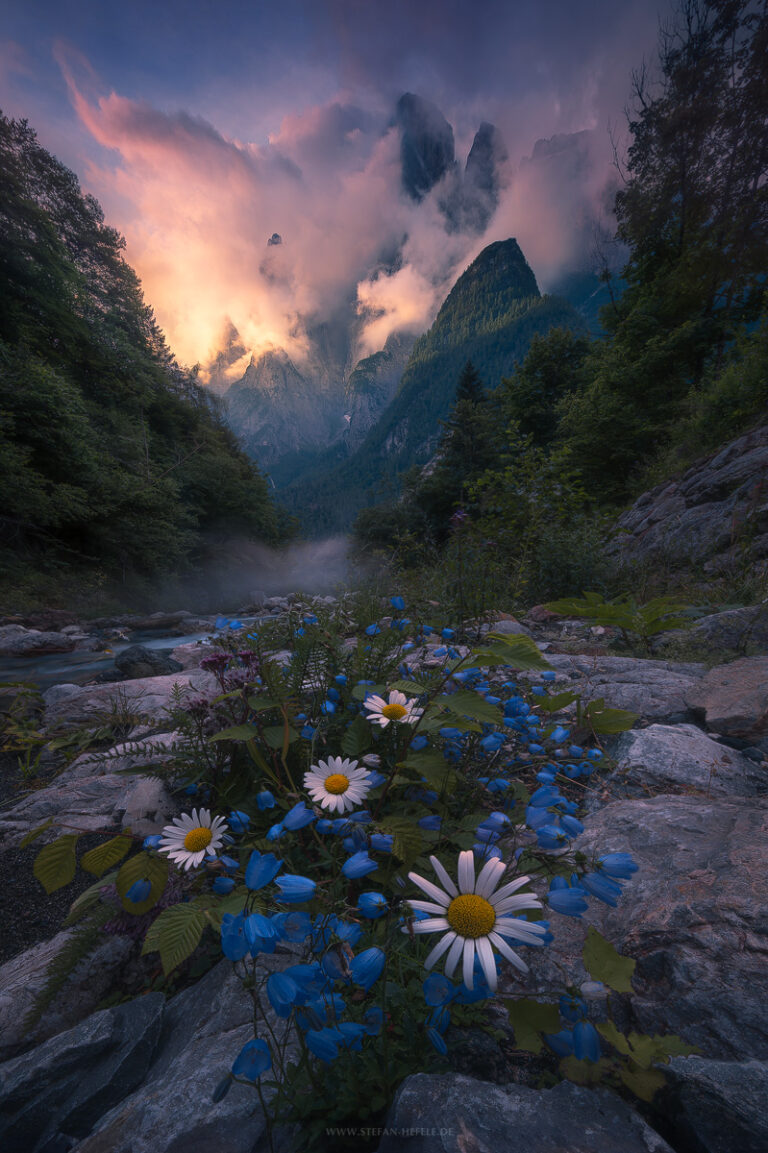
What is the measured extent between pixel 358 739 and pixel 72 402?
15.3 metres

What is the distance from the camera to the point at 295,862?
1454 millimetres

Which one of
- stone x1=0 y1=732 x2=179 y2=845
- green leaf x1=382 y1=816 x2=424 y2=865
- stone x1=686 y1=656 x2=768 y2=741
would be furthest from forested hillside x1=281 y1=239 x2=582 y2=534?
green leaf x1=382 y1=816 x2=424 y2=865

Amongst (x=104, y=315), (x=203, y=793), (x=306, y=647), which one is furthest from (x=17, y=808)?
(x=104, y=315)

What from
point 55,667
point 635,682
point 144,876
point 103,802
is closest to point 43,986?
point 144,876

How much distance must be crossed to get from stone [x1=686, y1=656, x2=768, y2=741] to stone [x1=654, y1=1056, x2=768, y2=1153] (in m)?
1.68

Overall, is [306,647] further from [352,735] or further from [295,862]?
[295,862]

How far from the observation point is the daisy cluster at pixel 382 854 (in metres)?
0.80

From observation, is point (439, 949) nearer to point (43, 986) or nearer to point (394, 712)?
point (394, 712)

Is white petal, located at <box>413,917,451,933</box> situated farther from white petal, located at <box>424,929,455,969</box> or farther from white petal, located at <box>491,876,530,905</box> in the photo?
white petal, located at <box>491,876,530,905</box>

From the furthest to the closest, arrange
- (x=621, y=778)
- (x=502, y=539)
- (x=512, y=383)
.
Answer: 1. (x=512, y=383)
2. (x=502, y=539)
3. (x=621, y=778)

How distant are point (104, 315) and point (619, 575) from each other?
22.6 m

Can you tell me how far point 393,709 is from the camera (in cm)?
153

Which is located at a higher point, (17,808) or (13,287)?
(13,287)

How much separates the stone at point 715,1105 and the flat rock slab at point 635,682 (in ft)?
5.64
